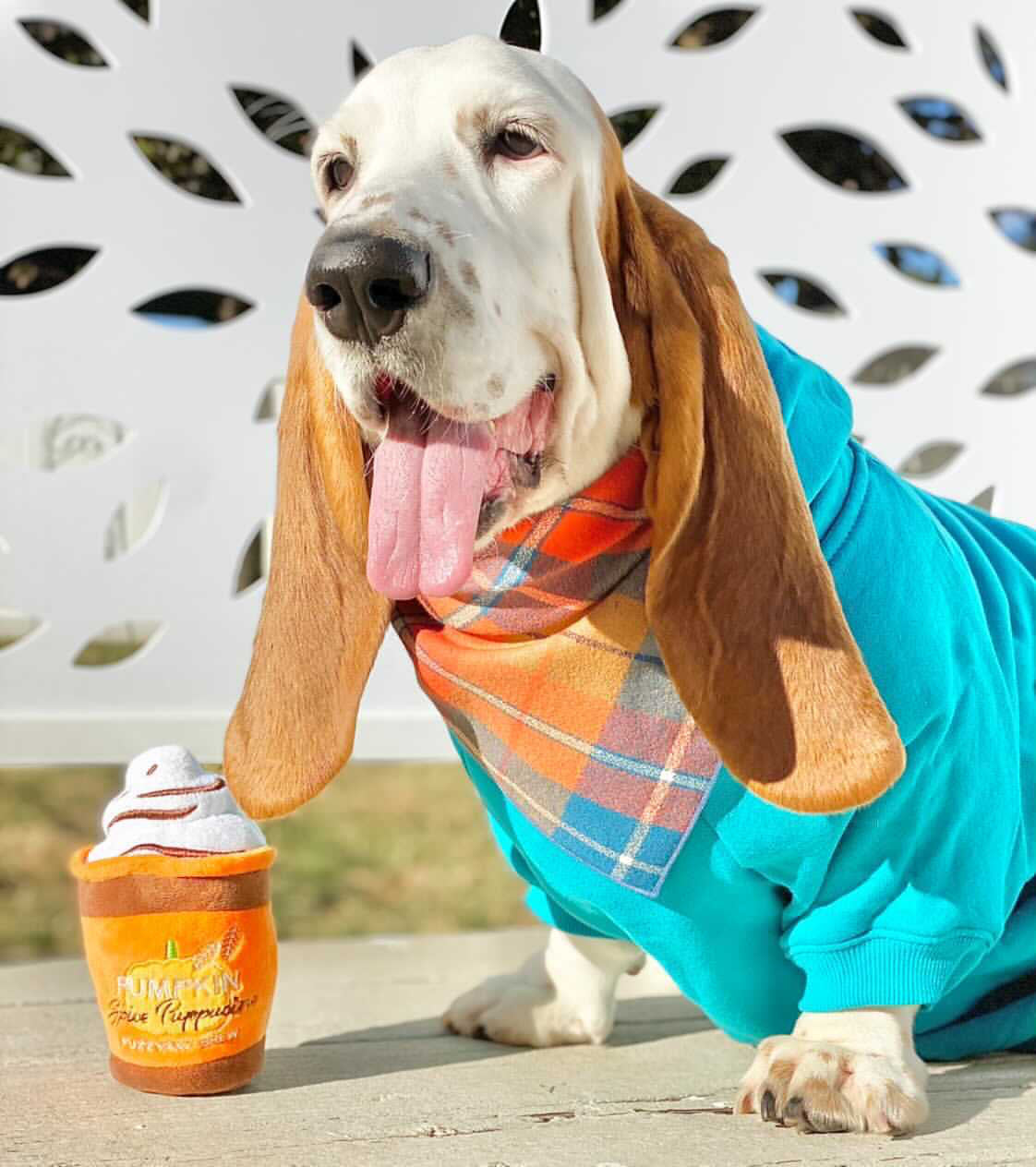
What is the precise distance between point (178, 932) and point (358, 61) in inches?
67.4

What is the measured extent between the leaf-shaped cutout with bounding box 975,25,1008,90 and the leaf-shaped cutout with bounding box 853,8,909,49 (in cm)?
15

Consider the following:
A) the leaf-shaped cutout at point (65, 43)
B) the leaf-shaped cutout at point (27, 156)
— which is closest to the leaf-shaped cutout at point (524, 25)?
the leaf-shaped cutout at point (65, 43)

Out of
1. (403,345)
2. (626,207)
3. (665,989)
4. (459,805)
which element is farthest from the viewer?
(459,805)

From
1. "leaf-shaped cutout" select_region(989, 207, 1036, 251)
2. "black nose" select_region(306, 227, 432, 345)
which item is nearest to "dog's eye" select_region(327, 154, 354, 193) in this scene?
"black nose" select_region(306, 227, 432, 345)

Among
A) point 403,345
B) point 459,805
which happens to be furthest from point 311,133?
point 459,805

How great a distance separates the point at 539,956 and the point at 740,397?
2.97ft

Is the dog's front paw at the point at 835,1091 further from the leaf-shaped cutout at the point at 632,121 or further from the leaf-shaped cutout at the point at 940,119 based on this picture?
the leaf-shaped cutout at the point at 940,119

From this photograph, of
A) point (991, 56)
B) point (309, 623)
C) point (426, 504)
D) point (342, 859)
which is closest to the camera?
point (426, 504)

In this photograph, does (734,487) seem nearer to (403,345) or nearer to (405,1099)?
(403,345)

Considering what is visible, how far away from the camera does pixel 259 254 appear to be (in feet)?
9.40

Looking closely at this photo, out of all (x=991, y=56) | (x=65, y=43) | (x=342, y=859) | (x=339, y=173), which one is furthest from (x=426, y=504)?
(x=342, y=859)

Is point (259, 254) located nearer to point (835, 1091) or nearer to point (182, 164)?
point (182, 164)

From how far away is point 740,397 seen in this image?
1626 mm

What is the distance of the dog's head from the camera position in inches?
60.1
